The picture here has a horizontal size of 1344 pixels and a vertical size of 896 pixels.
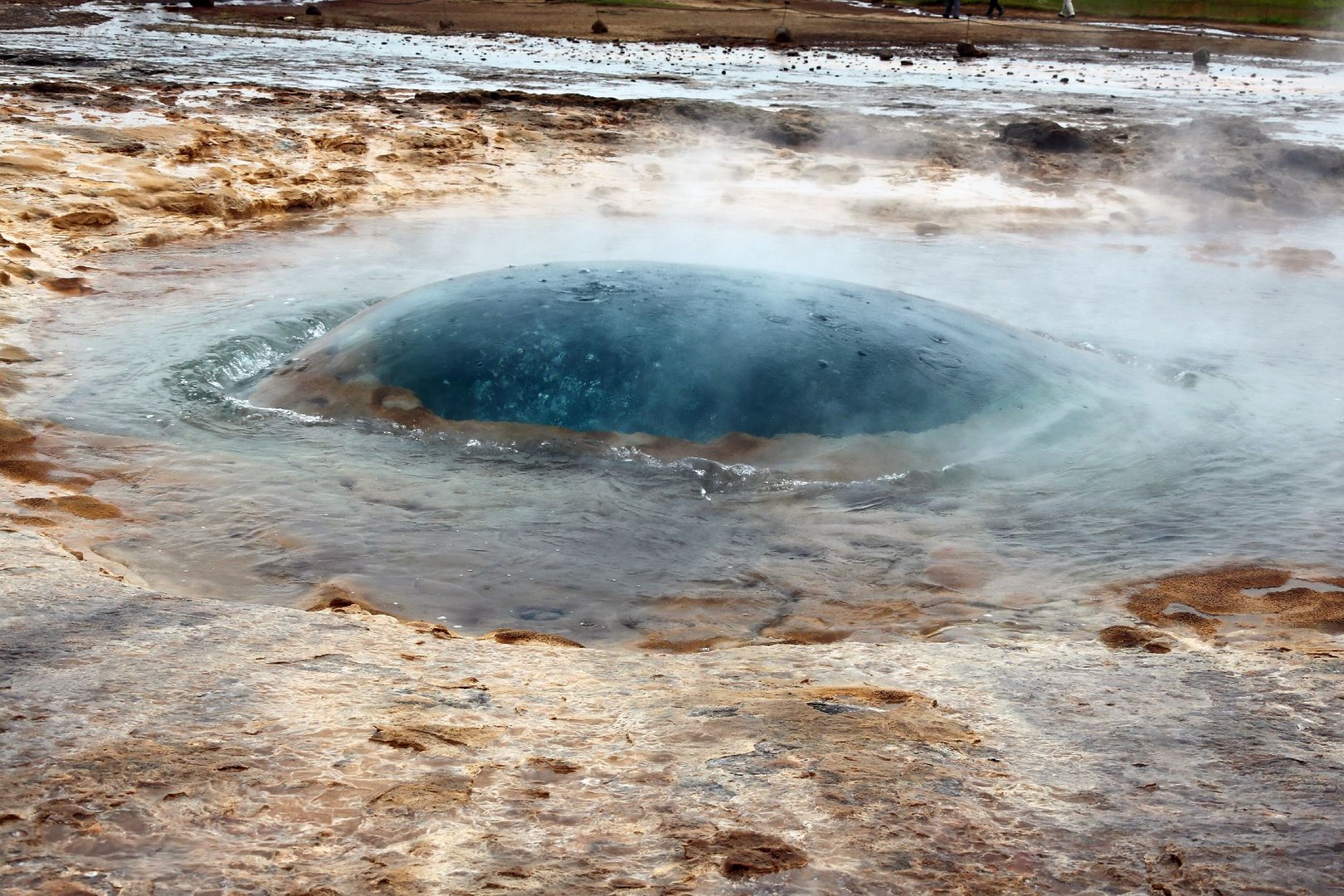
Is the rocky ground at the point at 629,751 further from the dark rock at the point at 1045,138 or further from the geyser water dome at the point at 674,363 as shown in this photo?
the dark rock at the point at 1045,138

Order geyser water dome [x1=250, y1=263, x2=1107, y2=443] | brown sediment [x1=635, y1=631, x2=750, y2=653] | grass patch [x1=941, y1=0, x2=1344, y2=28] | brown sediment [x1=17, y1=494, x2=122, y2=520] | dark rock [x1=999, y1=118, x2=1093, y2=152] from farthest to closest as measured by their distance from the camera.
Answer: grass patch [x1=941, y1=0, x2=1344, y2=28], dark rock [x1=999, y1=118, x2=1093, y2=152], geyser water dome [x1=250, y1=263, x2=1107, y2=443], brown sediment [x1=17, y1=494, x2=122, y2=520], brown sediment [x1=635, y1=631, x2=750, y2=653]

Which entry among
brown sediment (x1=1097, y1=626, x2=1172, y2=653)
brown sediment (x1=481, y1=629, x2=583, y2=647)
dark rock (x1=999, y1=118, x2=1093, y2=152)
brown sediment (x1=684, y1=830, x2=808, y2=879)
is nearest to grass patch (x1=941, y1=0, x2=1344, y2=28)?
dark rock (x1=999, y1=118, x2=1093, y2=152)

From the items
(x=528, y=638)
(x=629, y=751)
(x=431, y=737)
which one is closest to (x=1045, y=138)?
(x=528, y=638)

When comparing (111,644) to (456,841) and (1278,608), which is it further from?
(1278,608)

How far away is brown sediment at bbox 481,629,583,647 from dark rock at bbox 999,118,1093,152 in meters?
10.4

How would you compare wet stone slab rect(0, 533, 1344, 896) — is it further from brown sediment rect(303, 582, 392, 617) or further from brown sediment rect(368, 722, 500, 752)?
brown sediment rect(303, 582, 392, 617)

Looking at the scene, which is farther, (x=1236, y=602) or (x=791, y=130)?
(x=791, y=130)

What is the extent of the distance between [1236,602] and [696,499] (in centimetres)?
174

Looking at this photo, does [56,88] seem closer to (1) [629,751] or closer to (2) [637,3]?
(1) [629,751]

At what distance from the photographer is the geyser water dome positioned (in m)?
4.29

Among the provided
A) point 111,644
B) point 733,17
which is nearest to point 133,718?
point 111,644

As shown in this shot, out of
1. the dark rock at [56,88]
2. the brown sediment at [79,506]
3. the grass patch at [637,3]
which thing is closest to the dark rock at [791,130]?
the dark rock at [56,88]

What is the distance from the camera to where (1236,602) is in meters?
3.46

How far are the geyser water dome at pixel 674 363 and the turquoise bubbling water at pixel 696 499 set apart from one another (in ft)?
0.36
